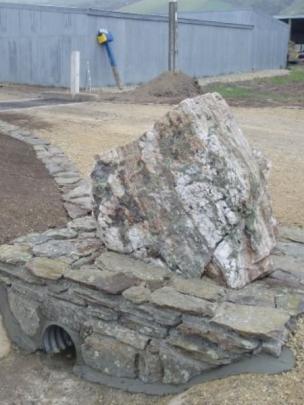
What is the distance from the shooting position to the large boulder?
3988 mm

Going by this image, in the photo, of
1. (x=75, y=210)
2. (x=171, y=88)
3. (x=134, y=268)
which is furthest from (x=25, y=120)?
(x=171, y=88)

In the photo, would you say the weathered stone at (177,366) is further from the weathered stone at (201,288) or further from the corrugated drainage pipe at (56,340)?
the corrugated drainage pipe at (56,340)

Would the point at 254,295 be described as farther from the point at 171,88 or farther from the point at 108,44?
the point at 108,44

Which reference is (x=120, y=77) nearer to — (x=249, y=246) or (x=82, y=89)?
(x=82, y=89)

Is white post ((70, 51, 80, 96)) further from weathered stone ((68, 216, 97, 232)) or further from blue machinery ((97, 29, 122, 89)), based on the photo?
weathered stone ((68, 216, 97, 232))

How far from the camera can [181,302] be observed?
365 cm

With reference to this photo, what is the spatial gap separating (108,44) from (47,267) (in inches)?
687

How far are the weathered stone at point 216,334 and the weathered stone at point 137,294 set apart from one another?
310mm

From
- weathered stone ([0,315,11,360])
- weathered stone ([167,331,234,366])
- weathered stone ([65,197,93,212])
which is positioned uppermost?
weathered stone ([65,197,93,212])

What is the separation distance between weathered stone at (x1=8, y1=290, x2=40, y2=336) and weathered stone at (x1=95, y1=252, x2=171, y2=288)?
2.04 feet

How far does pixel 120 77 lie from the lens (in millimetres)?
21547

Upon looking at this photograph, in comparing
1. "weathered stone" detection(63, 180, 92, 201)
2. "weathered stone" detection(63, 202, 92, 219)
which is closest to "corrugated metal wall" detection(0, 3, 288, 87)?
"weathered stone" detection(63, 180, 92, 201)

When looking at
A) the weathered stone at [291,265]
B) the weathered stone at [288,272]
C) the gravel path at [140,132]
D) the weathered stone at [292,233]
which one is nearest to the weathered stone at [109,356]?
the weathered stone at [288,272]

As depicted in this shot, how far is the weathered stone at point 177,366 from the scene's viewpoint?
140 inches
